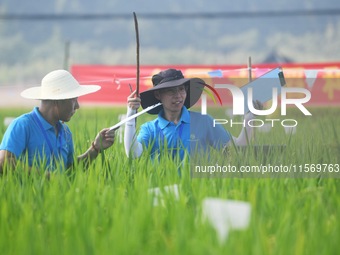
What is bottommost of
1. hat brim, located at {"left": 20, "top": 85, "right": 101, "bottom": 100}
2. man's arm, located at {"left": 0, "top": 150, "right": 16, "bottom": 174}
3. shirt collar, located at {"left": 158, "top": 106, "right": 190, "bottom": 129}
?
man's arm, located at {"left": 0, "top": 150, "right": 16, "bottom": 174}

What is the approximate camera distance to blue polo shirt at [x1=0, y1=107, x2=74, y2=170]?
3115 mm

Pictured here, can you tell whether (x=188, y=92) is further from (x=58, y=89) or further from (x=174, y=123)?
(x=58, y=89)

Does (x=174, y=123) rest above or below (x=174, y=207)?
above

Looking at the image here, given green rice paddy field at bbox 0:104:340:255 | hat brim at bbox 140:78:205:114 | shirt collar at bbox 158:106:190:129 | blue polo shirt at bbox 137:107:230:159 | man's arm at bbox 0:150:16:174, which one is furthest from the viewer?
shirt collar at bbox 158:106:190:129

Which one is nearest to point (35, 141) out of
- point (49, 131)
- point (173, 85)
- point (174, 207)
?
point (49, 131)

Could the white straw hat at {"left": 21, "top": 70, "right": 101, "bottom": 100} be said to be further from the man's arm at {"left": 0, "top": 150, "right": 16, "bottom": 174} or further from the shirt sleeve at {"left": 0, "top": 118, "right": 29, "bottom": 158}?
the man's arm at {"left": 0, "top": 150, "right": 16, "bottom": 174}

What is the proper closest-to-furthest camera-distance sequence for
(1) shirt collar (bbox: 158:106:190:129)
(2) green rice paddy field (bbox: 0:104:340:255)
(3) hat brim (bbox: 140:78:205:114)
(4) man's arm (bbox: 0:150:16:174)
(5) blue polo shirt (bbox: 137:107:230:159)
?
(2) green rice paddy field (bbox: 0:104:340:255), (4) man's arm (bbox: 0:150:16:174), (5) blue polo shirt (bbox: 137:107:230:159), (3) hat brim (bbox: 140:78:205:114), (1) shirt collar (bbox: 158:106:190:129)

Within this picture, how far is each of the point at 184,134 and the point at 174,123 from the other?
7cm

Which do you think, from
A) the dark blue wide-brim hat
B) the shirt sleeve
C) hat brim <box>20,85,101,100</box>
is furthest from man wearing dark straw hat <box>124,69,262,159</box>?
the shirt sleeve

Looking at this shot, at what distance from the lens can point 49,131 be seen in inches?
128

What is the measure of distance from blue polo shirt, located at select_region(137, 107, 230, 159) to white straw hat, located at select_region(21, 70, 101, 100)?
1.07 feet

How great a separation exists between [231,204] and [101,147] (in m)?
1.19

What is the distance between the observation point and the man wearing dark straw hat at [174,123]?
3.17 metres

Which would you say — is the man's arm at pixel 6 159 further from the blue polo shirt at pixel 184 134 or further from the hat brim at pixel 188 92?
the hat brim at pixel 188 92
